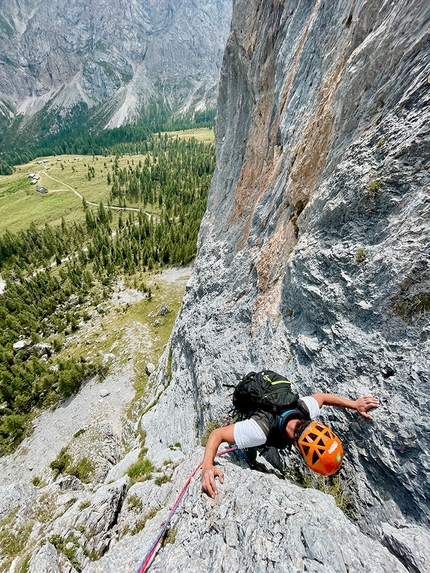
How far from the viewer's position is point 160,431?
16750 millimetres

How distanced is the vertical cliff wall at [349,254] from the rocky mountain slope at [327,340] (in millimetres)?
39

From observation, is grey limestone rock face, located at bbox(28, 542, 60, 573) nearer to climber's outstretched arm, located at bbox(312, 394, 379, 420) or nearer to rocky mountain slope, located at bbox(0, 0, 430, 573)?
rocky mountain slope, located at bbox(0, 0, 430, 573)

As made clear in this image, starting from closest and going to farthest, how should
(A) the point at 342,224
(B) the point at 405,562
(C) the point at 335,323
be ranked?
(B) the point at 405,562 < (C) the point at 335,323 < (A) the point at 342,224

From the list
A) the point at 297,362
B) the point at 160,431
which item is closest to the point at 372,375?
the point at 297,362

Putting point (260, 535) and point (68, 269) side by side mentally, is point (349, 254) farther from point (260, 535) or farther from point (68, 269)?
point (68, 269)

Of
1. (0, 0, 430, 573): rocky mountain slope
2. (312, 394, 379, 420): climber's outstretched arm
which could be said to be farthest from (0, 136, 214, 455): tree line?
(312, 394, 379, 420): climber's outstretched arm

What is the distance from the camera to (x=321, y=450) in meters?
4.66

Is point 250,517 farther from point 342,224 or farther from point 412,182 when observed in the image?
point 412,182

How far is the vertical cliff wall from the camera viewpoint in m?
5.25

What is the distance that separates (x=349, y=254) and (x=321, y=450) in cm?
489

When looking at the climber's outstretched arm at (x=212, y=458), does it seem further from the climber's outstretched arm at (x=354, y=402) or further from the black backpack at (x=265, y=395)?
the climber's outstretched arm at (x=354, y=402)

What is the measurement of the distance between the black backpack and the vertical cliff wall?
4.95ft

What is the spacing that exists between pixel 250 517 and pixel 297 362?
13.3 ft

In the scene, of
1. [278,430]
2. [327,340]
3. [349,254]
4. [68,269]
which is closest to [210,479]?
[278,430]
